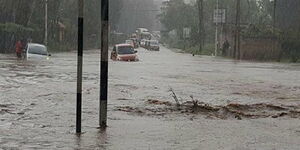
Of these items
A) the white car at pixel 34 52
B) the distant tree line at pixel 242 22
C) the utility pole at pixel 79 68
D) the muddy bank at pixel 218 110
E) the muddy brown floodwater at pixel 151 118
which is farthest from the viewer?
the distant tree line at pixel 242 22

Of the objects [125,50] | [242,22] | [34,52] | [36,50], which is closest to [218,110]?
[34,52]

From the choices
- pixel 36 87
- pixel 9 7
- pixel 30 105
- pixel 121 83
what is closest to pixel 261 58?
pixel 9 7

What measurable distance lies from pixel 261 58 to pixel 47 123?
1847 inches

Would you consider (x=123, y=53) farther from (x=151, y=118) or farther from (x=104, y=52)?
(x=104, y=52)

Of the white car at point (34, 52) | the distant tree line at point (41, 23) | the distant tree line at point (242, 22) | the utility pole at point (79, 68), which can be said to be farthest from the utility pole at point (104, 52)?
the distant tree line at point (242, 22)

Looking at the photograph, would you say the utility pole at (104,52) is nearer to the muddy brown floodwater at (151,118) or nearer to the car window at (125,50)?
the muddy brown floodwater at (151,118)

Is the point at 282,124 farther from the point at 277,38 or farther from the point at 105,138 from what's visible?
the point at 277,38

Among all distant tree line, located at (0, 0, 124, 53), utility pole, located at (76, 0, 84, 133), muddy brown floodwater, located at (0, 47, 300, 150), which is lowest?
muddy brown floodwater, located at (0, 47, 300, 150)

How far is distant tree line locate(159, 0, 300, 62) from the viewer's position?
55375mm

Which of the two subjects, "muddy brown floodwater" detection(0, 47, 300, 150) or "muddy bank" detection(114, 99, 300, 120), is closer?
"muddy brown floodwater" detection(0, 47, 300, 150)

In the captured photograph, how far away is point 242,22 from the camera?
8931 centimetres

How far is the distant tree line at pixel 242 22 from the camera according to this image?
55375 mm

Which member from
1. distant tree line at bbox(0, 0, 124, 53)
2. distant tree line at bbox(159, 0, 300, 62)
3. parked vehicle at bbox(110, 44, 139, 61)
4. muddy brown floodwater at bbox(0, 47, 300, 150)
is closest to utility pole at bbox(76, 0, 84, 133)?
muddy brown floodwater at bbox(0, 47, 300, 150)

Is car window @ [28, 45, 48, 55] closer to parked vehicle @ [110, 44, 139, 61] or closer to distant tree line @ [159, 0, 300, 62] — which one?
parked vehicle @ [110, 44, 139, 61]
